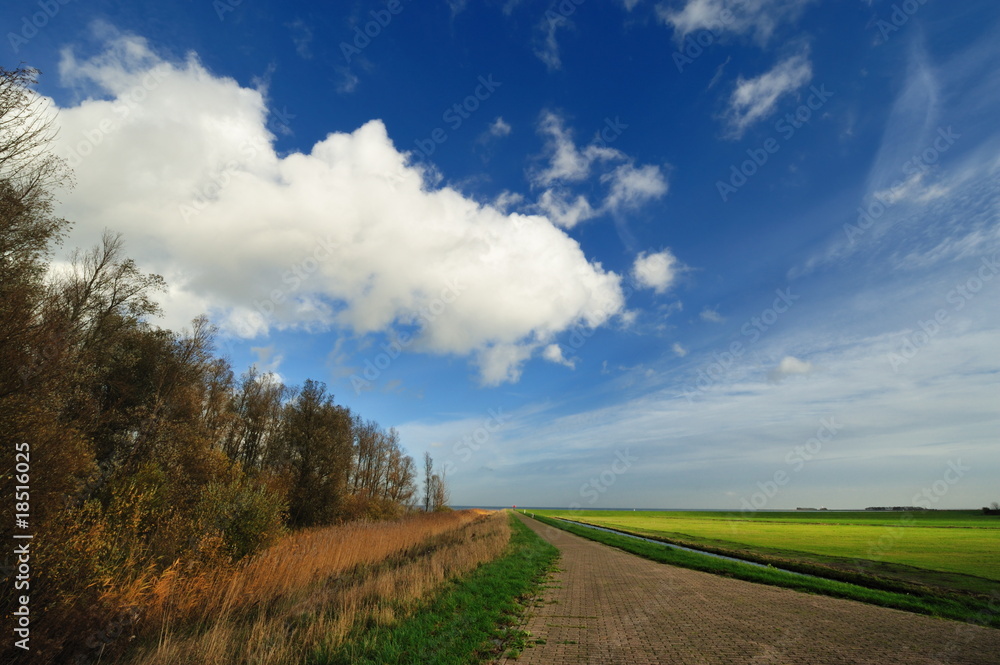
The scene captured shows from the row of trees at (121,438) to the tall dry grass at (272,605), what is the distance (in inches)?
46.9

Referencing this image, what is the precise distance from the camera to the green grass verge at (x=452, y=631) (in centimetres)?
707

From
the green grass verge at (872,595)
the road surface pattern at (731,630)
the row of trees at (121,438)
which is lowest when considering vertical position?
the green grass verge at (872,595)

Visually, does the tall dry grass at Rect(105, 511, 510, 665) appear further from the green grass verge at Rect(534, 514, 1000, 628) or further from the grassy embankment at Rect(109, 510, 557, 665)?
the green grass verge at Rect(534, 514, 1000, 628)

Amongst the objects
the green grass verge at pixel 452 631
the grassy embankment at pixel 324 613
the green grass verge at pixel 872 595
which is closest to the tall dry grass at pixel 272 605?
the grassy embankment at pixel 324 613

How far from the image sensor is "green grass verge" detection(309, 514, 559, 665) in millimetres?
7070

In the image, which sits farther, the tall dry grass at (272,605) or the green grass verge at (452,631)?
the green grass verge at (452,631)

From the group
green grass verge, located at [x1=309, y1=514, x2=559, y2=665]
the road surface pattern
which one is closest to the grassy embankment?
green grass verge, located at [x1=309, y1=514, x2=559, y2=665]

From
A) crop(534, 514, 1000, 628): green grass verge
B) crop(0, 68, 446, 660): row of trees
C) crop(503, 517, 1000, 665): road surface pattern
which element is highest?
crop(0, 68, 446, 660): row of trees

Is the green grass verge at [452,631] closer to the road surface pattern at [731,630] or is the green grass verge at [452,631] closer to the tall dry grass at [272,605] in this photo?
the tall dry grass at [272,605]

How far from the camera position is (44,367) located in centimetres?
668

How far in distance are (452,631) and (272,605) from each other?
228 inches

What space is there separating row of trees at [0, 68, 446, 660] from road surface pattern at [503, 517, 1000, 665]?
27.3ft

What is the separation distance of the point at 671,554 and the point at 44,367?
2765 centimetres

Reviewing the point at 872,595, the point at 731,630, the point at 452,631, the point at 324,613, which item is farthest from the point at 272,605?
the point at 872,595
